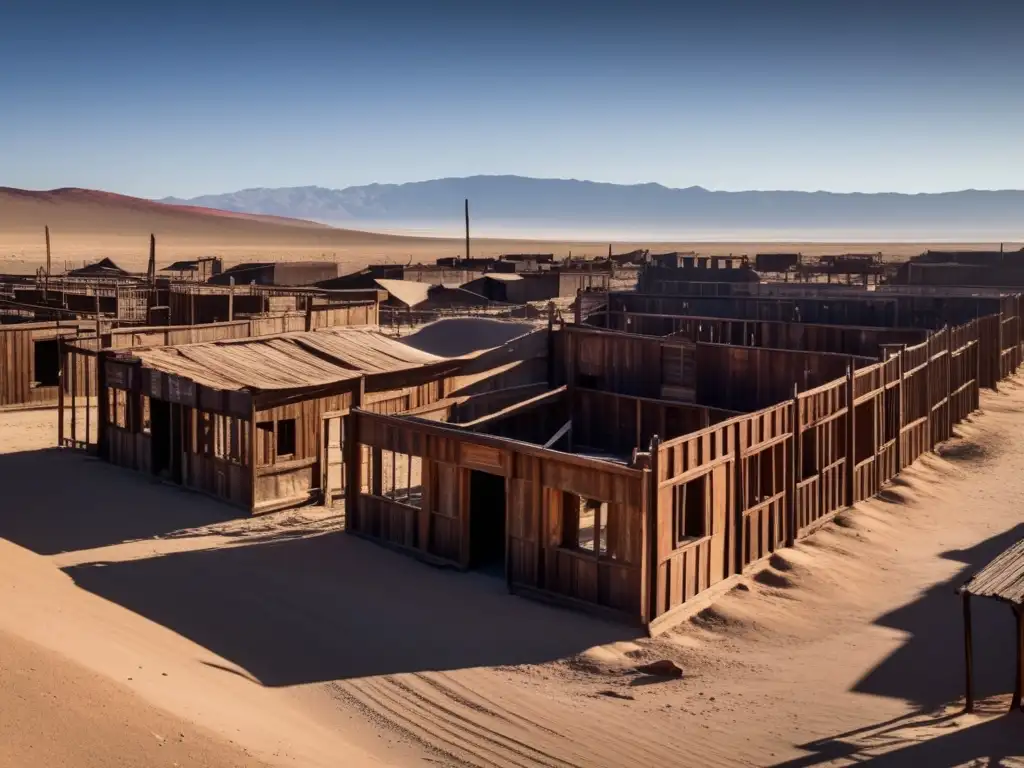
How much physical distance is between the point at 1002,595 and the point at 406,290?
147 feet

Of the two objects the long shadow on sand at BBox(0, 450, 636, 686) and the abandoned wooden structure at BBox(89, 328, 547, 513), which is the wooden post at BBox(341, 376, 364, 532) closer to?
the long shadow on sand at BBox(0, 450, 636, 686)

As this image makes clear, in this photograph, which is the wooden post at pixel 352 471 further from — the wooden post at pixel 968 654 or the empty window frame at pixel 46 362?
the empty window frame at pixel 46 362

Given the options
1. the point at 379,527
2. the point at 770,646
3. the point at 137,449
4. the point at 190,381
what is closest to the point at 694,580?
the point at 770,646

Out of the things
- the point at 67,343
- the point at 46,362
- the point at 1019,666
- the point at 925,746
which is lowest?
the point at 925,746

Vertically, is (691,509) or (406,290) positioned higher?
(406,290)

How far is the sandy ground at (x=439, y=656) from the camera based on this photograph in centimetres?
1062

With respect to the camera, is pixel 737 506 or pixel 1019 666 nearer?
pixel 1019 666

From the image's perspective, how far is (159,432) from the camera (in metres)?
22.6

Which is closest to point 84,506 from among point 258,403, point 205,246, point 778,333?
point 258,403

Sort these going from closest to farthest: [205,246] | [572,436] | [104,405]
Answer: [104,405] < [572,436] < [205,246]

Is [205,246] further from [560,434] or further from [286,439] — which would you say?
[560,434]

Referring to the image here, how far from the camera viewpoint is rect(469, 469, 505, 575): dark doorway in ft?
55.3

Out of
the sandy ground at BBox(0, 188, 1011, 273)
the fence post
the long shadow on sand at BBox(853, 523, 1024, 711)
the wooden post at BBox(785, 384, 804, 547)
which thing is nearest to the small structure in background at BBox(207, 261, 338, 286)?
the wooden post at BBox(785, 384, 804, 547)

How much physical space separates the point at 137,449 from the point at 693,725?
14.8 metres
